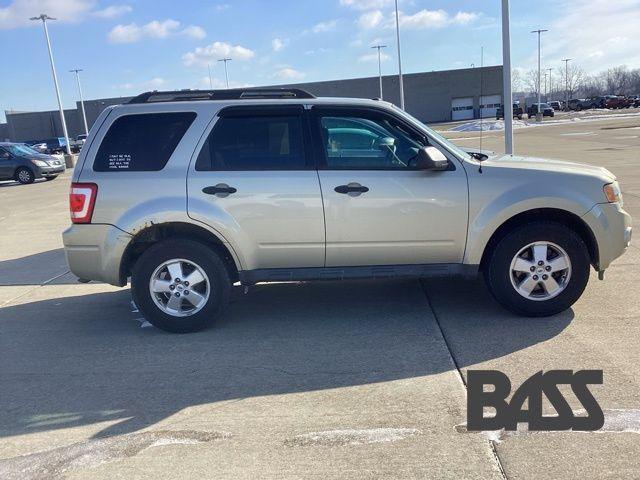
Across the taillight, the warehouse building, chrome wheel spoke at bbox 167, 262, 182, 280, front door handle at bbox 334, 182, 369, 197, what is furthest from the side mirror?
the warehouse building

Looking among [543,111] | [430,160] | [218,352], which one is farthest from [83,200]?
[543,111]

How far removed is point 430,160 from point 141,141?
8.11 ft

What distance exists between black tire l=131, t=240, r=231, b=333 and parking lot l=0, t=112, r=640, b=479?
0.16 m

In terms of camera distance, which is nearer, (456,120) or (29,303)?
(29,303)

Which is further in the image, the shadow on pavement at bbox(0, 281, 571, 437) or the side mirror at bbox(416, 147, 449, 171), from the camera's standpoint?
the side mirror at bbox(416, 147, 449, 171)

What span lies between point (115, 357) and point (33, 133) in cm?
8965

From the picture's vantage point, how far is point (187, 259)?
4980 millimetres

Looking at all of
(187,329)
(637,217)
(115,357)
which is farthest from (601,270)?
(637,217)

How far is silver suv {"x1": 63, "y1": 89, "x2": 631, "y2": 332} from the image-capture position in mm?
4883

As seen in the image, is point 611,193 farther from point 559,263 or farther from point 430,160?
point 430,160

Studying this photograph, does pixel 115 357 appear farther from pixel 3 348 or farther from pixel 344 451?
pixel 344 451

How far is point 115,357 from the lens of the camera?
4719 millimetres

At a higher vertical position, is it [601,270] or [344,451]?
[601,270]

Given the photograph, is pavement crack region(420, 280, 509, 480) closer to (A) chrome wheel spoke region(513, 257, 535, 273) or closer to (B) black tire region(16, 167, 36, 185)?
(A) chrome wheel spoke region(513, 257, 535, 273)
